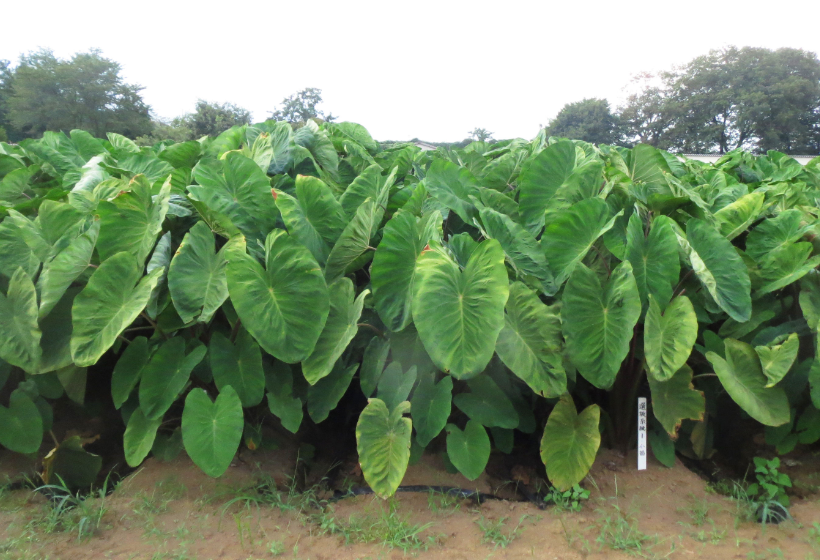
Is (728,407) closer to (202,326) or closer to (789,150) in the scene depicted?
(202,326)

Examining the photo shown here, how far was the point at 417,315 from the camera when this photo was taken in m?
1.51

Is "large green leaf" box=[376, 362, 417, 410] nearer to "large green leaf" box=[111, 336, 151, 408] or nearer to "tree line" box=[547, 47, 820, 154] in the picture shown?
"large green leaf" box=[111, 336, 151, 408]

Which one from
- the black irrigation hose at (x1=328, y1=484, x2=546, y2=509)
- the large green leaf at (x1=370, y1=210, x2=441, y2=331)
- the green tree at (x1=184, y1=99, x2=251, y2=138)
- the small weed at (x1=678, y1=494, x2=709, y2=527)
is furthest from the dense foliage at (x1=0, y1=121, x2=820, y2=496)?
the green tree at (x1=184, y1=99, x2=251, y2=138)

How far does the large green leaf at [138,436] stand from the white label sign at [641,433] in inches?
62.1

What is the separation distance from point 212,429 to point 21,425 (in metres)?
0.74

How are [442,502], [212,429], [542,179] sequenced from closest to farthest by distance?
[212,429] → [442,502] → [542,179]

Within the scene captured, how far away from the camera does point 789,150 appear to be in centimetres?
3325

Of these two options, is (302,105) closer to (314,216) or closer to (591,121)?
(591,121)

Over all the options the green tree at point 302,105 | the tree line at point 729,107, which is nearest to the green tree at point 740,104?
the tree line at point 729,107

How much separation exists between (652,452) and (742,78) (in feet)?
133

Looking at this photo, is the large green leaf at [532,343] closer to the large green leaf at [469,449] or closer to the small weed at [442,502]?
the large green leaf at [469,449]

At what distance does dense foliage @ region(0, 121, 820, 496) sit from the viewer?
1618 mm

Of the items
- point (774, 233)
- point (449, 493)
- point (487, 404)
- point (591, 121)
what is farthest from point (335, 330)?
point (591, 121)

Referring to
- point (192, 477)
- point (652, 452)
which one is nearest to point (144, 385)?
point (192, 477)
